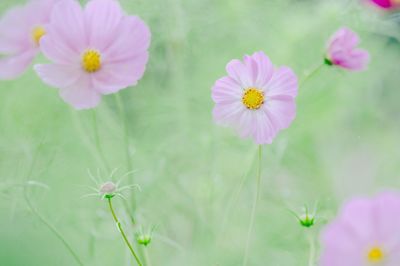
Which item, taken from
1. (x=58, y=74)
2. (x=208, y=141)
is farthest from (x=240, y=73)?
(x=208, y=141)

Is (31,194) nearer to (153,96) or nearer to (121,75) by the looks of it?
(121,75)

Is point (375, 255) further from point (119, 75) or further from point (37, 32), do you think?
point (37, 32)

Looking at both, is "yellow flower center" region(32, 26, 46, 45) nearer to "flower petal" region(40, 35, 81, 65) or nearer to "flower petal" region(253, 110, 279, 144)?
"flower petal" region(40, 35, 81, 65)

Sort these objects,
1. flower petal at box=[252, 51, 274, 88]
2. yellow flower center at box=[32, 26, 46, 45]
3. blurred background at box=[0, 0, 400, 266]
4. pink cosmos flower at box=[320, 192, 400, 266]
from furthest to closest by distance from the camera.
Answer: blurred background at box=[0, 0, 400, 266] < yellow flower center at box=[32, 26, 46, 45] < flower petal at box=[252, 51, 274, 88] < pink cosmos flower at box=[320, 192, 400, 266]

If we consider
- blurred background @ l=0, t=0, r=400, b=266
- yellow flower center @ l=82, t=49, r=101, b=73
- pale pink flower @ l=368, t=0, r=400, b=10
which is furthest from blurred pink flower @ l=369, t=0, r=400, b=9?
yellow flower center @ l=82, t=49, r=101, b=73

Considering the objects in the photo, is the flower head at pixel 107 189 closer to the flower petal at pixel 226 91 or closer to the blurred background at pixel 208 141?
the flower petal at pixel 226 91

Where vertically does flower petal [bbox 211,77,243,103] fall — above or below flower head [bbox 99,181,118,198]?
above

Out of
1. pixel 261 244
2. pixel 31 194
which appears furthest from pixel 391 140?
pixel 31 194
